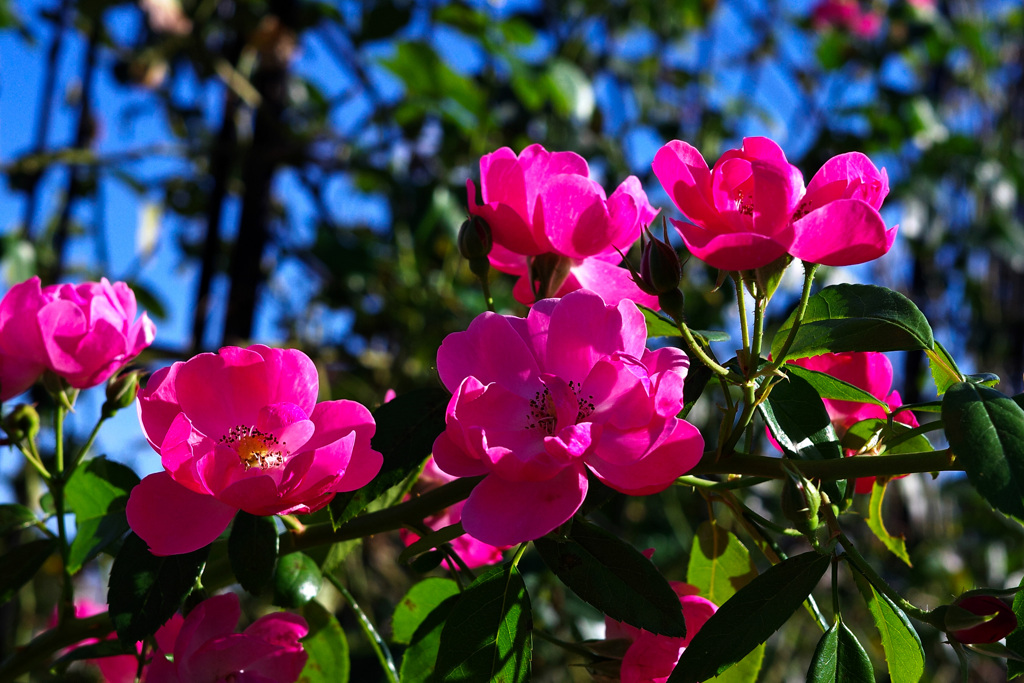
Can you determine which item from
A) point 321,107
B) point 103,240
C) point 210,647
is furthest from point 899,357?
point 210,647

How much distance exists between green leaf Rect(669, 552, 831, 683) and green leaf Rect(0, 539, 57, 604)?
1.30ft

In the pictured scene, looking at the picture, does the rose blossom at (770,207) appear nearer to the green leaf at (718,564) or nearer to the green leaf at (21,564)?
the green leaf at (718,564)

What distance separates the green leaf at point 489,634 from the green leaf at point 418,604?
0.13 meters

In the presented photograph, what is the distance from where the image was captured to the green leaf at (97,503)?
53 centimetres

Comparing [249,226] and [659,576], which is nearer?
[659,576]

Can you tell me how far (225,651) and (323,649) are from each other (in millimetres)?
117

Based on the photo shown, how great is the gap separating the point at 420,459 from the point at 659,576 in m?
0.12

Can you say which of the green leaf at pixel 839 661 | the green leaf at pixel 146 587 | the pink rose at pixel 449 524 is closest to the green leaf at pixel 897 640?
the green leaf at pixel 839 661

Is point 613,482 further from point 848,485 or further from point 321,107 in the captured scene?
point 321,107

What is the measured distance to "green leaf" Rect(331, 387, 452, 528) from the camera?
413mm

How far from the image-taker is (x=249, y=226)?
1569 mm

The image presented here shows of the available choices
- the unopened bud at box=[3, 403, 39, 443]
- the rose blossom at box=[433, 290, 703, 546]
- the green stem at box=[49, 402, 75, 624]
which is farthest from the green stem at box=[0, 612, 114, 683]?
the rose blossom at box=[433, 290, 703, 546]

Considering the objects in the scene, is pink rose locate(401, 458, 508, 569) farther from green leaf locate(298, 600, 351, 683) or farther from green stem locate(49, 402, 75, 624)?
green stem locate(49, 402, 75, 624)

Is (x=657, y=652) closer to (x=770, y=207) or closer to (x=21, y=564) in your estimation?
(x=770, y=207)
